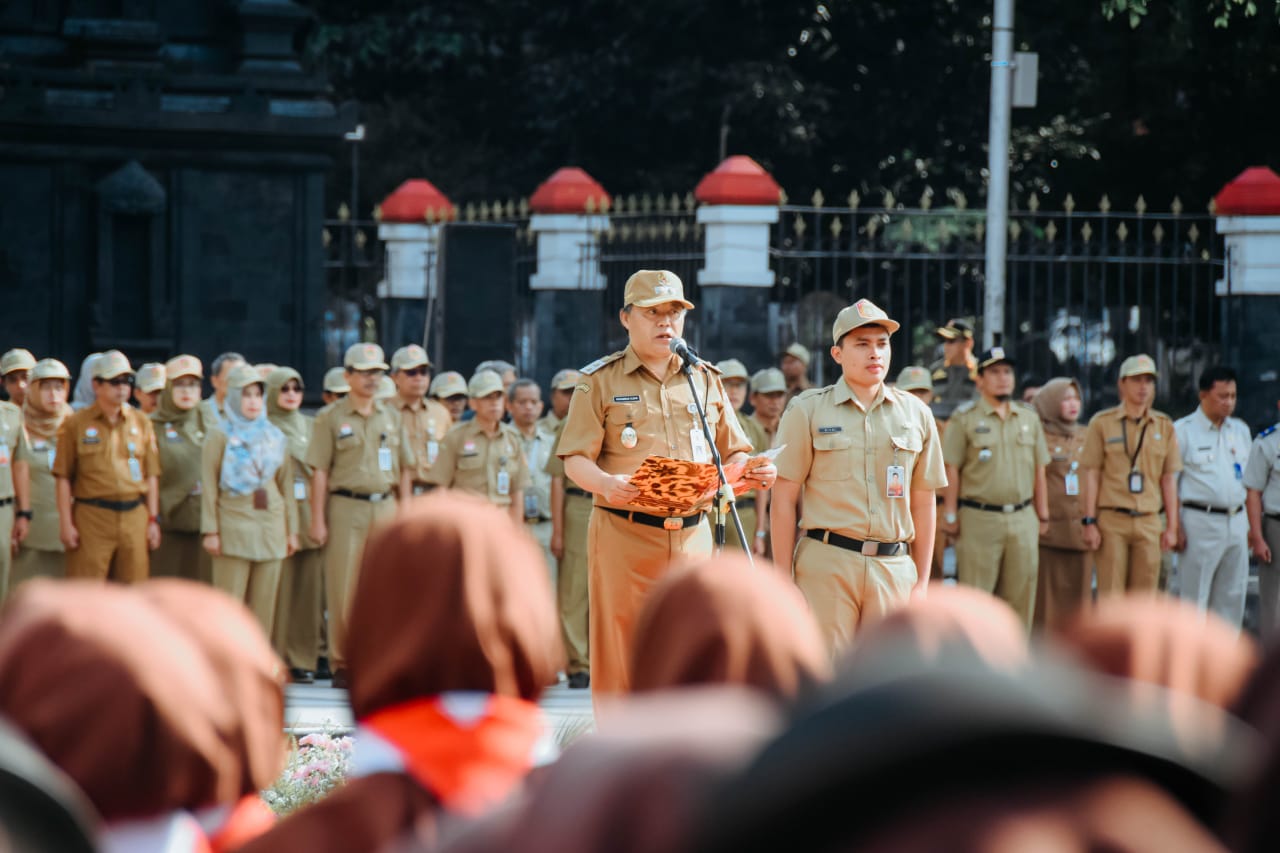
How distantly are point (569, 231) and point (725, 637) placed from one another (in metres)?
14.9

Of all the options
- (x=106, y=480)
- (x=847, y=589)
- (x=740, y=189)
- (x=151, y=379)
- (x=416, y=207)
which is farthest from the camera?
(x=416, y=207)

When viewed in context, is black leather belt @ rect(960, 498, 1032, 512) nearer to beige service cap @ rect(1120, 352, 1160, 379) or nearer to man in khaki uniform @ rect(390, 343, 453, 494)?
beige service cap @ rect(1120, 352, 1160, 379)

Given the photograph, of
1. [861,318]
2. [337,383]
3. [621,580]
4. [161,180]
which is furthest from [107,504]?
[161,180]

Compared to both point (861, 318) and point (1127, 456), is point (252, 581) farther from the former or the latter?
point (1127, 456)

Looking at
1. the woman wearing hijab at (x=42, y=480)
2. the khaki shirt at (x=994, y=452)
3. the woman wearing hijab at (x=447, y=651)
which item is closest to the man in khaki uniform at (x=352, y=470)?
the woman wearing hijab at (x=42, y=480)

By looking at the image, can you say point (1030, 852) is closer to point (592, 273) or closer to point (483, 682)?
point (483, 682)

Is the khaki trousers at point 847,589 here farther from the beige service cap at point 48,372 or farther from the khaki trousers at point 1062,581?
the beige service cap at point 48,372

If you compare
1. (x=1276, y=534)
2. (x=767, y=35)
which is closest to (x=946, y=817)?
(x=1276, y=534)

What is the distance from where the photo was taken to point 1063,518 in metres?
13.1

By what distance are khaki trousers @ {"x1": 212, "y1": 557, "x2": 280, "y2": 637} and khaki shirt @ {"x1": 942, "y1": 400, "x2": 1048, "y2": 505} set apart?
446 cm

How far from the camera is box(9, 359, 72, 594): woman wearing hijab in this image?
12.4m

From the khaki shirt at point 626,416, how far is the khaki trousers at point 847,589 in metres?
0.75

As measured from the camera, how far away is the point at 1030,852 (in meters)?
1.40

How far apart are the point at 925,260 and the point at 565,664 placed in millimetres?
5473
